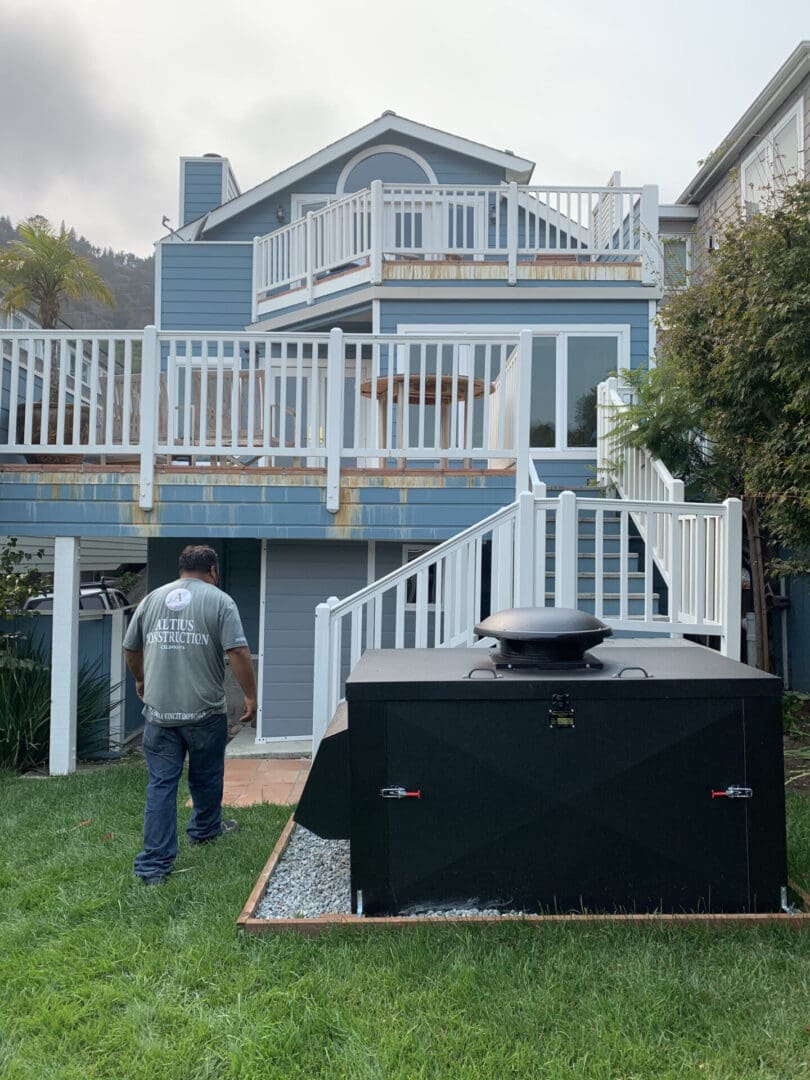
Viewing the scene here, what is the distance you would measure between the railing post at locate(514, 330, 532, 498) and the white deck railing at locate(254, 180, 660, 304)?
3.38 m

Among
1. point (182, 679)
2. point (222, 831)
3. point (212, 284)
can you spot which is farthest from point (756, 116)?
point (222, 831)

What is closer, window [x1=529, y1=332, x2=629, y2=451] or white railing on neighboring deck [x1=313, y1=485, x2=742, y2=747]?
white railing on neighboring deck [x1=313, y1=485, x2=742, y2=747]

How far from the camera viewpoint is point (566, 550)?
5098 millimetres

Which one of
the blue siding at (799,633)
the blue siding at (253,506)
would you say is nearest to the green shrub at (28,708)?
the blue siding at (253,506)

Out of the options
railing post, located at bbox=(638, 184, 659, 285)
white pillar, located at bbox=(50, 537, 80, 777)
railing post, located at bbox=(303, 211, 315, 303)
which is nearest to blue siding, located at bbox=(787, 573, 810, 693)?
railing post, located at bbox=(638, 184, 659, 285)

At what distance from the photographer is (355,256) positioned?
30.9 feet

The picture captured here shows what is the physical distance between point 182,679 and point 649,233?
7.80 meters

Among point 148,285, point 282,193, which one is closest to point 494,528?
point 282,193

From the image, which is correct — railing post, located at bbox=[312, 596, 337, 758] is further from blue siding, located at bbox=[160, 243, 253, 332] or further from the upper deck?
blue siding, located at bbox=[160, 243, 253, 332]

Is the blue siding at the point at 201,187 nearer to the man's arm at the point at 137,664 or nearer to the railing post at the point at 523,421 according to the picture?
the railing post at the point at 523,421

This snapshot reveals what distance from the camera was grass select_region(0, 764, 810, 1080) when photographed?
2129 millimetres

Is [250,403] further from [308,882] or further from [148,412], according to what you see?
[308,882]

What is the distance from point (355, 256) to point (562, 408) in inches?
134

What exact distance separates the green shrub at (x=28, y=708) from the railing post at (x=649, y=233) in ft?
24.1
